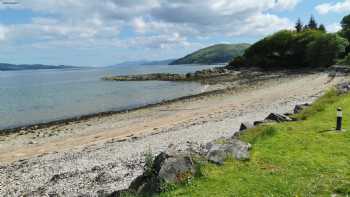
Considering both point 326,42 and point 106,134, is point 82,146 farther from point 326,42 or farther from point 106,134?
point 326,42

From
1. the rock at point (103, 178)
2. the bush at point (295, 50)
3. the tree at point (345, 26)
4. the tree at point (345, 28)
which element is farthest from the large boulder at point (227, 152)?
the tree at point (345, 26)

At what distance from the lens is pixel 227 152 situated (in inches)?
448

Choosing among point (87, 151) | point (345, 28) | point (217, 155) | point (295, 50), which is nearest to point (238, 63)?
point (295, 50)

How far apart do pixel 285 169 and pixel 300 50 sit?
11137 cm

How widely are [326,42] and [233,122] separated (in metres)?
82.2

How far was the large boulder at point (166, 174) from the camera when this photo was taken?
9836 millimetres

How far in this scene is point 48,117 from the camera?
43.0m

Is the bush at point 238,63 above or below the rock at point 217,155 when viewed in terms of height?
above

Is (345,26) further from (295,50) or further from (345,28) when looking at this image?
(295,50)

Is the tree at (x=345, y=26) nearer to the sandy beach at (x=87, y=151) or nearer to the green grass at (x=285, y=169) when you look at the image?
the sandy beach at (x=87, y=151)

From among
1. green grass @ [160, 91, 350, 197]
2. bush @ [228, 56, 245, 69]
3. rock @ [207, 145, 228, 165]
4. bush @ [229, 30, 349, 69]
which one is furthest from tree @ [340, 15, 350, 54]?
rock @ [207, 145, 228, 165]

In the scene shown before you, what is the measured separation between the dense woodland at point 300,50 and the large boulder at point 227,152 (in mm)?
81139

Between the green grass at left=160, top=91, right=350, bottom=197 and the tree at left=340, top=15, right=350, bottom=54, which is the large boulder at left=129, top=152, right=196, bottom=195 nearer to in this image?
the green grass at left=160, top=91, right=350, bottom=197

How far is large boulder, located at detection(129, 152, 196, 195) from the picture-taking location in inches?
387
